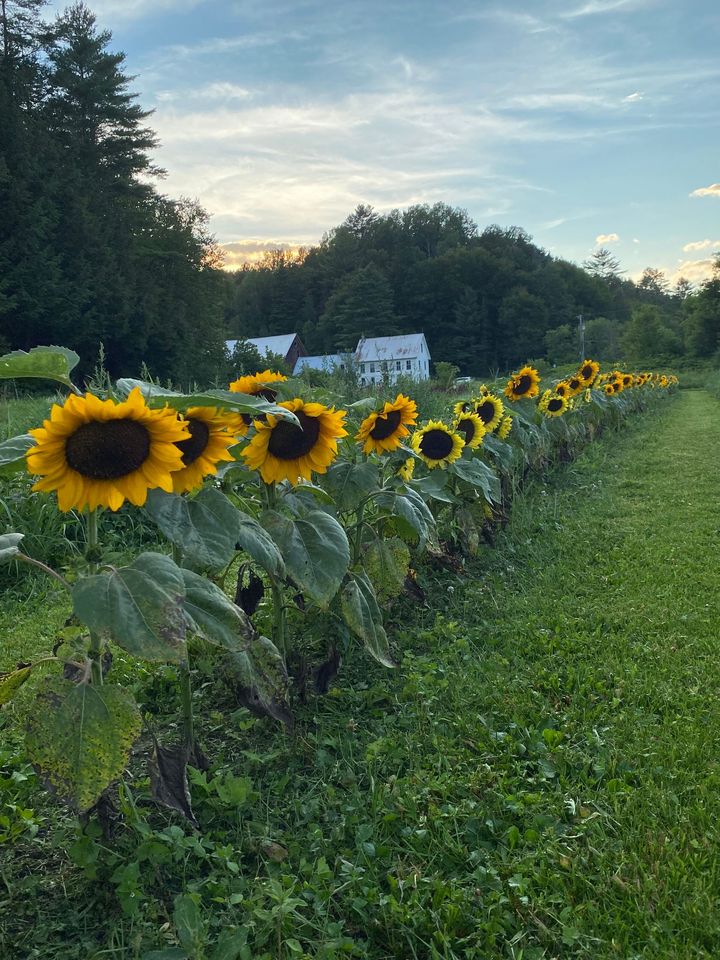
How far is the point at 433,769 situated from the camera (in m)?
1.91

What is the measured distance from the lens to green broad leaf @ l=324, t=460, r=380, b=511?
90.9 inches

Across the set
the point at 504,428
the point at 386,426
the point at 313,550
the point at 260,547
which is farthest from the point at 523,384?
the point at 260,547

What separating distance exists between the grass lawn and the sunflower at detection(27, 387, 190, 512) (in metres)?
0.42

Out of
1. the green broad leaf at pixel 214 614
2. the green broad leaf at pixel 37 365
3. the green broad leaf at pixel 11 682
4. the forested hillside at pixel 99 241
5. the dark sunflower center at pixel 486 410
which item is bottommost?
the green broad leaf at pixel 11 682

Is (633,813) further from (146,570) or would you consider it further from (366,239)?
(366,239)

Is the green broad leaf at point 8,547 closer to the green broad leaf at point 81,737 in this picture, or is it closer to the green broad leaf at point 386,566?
the green broad leaf at point 81,737

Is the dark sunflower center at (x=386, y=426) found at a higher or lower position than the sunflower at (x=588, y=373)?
lower

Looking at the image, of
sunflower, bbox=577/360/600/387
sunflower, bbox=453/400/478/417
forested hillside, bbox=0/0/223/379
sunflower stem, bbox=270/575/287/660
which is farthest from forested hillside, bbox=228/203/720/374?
sunflower stem, bbox=270/575/287/660

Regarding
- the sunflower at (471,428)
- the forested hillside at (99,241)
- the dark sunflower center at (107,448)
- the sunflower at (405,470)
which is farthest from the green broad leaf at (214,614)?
the forested hillside at (99,241)

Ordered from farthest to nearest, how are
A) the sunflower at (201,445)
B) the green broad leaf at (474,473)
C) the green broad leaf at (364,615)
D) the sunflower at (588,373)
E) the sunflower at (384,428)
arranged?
1. the sunflower at (588,373)
2. the green broad leaf at (474,473)
3. the sunflower at (384,428)
4. the green broad leaf at (364,615)
5. the sunflower at (201,445)

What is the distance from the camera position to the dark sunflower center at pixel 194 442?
1554mm

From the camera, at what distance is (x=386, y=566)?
2354 millimetres

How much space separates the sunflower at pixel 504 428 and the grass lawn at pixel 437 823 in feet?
5.26

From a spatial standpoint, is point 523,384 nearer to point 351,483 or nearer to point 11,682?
point 351,483
